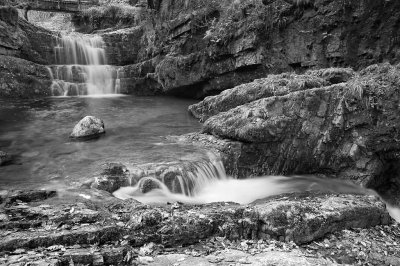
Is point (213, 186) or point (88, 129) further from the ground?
point (88, 129)

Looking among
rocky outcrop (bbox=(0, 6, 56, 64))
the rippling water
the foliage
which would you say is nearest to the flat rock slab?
the rippling water

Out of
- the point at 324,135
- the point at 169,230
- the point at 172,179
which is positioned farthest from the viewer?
the point at 324,135

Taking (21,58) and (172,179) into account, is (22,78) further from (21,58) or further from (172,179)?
(172,179)

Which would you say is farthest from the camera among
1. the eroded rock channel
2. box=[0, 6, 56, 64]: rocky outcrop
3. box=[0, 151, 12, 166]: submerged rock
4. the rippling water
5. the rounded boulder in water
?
box=[0, 6, 56, 64]: rocky outcrop

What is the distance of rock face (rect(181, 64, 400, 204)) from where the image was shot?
8828mm

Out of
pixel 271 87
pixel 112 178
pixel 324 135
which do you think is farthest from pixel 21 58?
pixel 324 135

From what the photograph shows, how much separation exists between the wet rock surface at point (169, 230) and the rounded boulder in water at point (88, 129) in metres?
4.06

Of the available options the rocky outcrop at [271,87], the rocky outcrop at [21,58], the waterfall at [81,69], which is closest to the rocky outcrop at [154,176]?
the rocky outcrop at [271,87]

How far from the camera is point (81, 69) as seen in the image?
18.1 meters

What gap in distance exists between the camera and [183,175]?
298 inches

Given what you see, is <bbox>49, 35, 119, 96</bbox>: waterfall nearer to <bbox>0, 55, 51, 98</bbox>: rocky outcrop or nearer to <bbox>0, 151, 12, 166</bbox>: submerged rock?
<bbox>0, 55, 51, 98</bbox>: rocky outcrop

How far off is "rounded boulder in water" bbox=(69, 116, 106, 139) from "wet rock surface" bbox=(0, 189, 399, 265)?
4062 millimetres

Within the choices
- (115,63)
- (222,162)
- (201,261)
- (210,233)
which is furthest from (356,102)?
(115,63)

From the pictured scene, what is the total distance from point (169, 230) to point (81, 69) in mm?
14901
